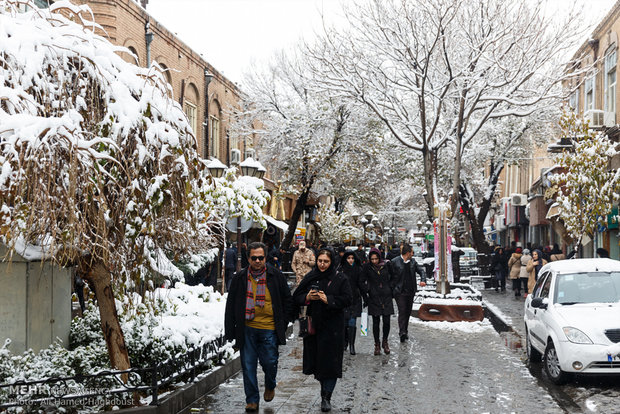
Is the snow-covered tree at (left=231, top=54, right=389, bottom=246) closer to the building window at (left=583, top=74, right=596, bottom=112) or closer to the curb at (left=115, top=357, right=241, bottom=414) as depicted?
the building window at (left=583, top=74, right=596, bottom=112)

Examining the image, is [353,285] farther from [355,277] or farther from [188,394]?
[188,394]

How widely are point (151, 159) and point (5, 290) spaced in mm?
2507

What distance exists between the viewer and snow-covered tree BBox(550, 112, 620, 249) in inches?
824

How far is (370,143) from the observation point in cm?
3472

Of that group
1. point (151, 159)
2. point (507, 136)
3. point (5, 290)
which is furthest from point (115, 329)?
point (507, 136)

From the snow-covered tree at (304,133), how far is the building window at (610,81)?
9.62 metres

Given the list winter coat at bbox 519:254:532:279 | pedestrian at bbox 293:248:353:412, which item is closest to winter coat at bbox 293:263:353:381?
pedestrian at bbox 293:248:353:412

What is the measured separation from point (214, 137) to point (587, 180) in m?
19.7

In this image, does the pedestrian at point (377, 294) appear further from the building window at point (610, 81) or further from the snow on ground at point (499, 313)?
the building window at point (610, 81)

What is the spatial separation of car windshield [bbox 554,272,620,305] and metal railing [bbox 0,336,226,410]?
17.7 ft

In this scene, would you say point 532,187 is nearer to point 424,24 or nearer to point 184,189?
point 424,24

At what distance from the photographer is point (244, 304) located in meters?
7.96

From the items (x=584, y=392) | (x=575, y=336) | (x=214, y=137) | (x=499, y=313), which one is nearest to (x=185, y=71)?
(x=214, y=137)

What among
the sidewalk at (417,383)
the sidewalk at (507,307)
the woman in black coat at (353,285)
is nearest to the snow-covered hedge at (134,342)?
the sidewalk at (417,383)
